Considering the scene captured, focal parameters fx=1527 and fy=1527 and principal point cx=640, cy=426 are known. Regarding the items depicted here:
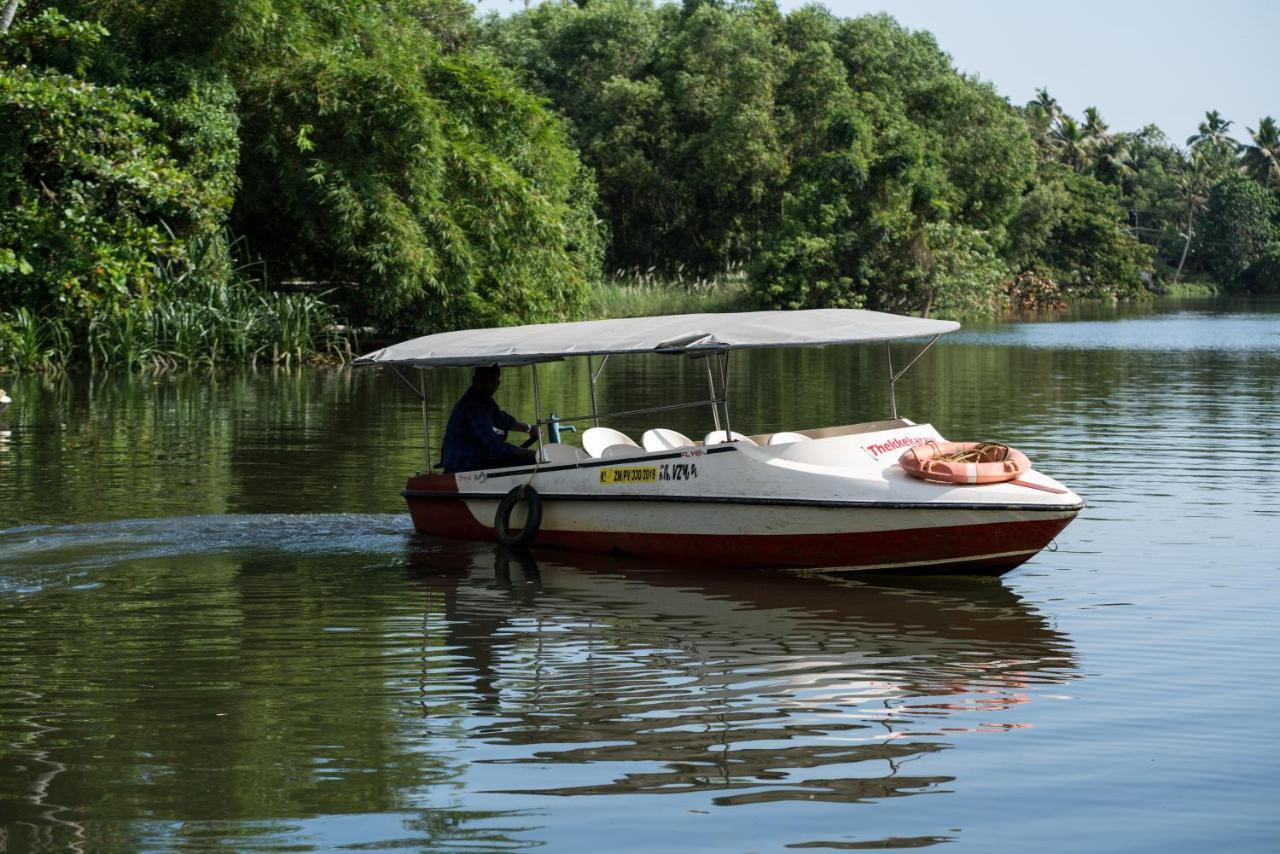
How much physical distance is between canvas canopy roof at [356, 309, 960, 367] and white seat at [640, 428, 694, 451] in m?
0.85

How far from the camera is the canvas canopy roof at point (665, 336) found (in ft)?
37.4

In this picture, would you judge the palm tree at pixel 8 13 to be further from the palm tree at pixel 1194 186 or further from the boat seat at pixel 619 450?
the palm tree at pixel 1194 186

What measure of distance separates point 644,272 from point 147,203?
36151 millimetres

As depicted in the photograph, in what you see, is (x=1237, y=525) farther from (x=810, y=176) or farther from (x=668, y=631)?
(x=810, y=176)

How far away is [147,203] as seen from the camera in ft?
93.4

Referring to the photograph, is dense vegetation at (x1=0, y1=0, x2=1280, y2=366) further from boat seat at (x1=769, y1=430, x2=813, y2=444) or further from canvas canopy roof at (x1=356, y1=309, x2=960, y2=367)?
boat seat at (x1=769, y1=430, x2=813, y2=444)

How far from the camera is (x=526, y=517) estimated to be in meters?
12.4

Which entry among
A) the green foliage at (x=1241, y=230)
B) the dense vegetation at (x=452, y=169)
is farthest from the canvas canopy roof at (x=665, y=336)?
the green foliage at (x=1241, y=230)

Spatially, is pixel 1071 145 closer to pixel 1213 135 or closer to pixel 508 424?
pixel 1213 135

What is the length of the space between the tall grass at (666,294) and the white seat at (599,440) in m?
29.9

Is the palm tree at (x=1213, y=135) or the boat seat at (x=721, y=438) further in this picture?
the palm tree at (x=1213, y=135)

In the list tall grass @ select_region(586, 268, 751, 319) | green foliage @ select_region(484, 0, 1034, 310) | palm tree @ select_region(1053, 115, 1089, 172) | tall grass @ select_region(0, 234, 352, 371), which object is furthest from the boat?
palm tree @ select_region(1053, 115, 1089, 172)

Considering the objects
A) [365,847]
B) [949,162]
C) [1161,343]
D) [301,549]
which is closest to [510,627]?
[301,549]

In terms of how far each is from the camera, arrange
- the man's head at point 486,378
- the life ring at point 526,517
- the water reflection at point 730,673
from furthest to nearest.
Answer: the man's head at point 486,378, the life ring at point 526,517, the water reflection at point 730,673
